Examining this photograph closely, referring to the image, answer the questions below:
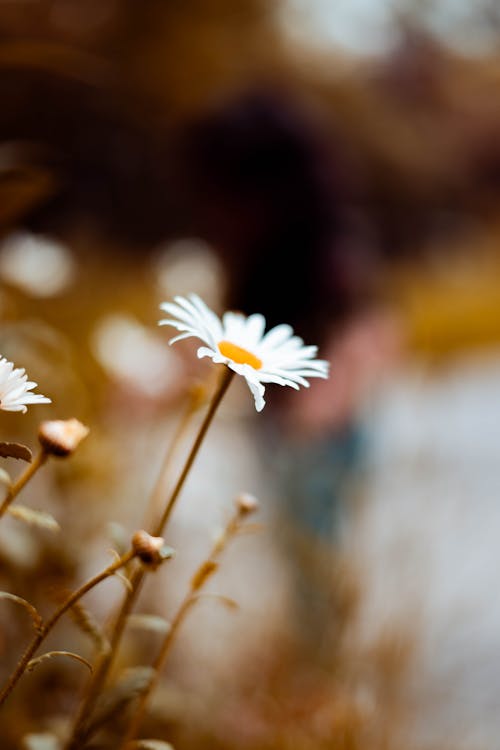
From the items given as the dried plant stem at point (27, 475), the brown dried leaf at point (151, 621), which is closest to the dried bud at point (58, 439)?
the dried plant stem at point (27, 475)

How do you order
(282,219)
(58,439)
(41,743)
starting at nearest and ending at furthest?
(58,439) < (41,743) < (282,219)

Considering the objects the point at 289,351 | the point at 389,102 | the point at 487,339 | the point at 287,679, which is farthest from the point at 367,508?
the point at 389,102

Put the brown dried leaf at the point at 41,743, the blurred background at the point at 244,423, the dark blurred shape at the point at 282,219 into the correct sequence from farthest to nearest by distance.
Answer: the dark blurred shape at the point at 282,219
the blurred background at the point at 244,423
the brown dried leaf at the point at 41,743

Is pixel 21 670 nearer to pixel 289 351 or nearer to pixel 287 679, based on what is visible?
pixel 289 351

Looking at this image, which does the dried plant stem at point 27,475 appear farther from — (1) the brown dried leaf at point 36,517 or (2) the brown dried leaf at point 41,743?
(2) the brown dried leaf at point 41,743

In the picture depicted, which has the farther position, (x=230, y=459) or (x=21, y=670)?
(x=230, y=459)

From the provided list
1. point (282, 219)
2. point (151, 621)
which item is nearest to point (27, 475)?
point (151, 621)

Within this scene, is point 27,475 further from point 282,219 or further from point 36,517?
point 282,219
